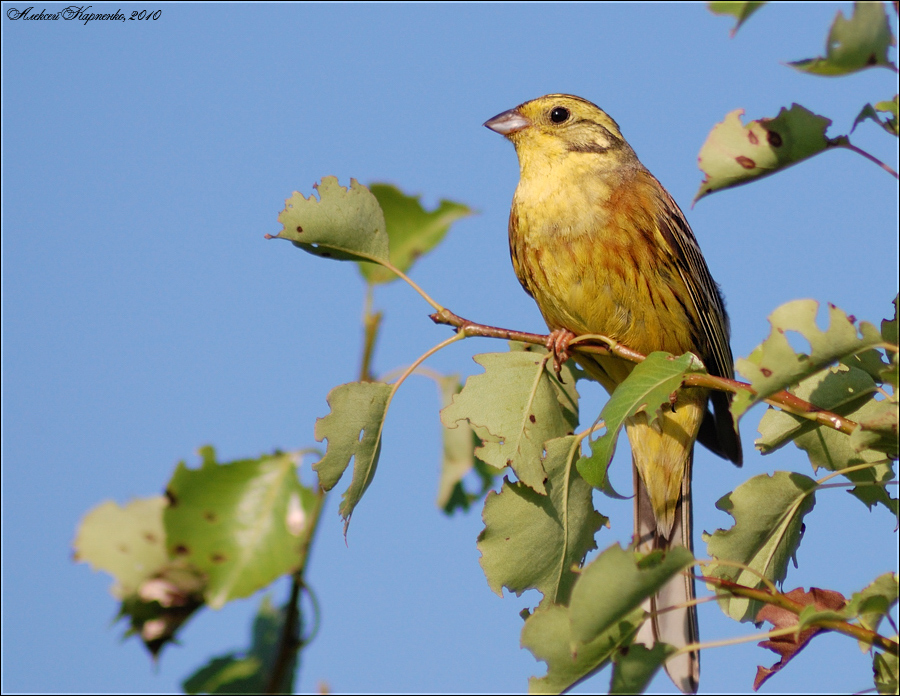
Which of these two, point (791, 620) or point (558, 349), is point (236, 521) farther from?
point (791, 620)

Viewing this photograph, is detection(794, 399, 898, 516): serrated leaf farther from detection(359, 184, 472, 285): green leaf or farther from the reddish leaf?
detection(359, 184, 472, 285): green leaf

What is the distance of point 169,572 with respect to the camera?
2.42 m

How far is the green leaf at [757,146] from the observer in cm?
196

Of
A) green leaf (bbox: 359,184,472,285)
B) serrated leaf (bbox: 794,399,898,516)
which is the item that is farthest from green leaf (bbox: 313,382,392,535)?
serrated leaf (bbox: 794,399,898,516)

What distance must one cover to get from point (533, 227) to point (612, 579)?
2.33m

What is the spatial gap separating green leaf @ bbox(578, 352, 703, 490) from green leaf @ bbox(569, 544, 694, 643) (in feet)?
1.47

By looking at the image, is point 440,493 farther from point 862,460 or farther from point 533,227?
point 862,460

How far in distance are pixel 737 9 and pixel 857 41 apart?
0.22 meters

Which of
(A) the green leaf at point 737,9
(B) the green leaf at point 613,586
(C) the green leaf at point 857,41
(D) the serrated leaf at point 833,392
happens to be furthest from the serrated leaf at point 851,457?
(A) the green leaf at point 737,9

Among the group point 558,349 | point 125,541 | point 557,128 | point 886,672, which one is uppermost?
point 557,128

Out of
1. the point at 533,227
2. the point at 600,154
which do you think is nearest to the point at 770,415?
the point at 533,227

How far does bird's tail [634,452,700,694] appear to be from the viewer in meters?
3.32

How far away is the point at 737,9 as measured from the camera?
173 centimetres

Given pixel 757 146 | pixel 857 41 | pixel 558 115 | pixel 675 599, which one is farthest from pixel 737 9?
pixel 558 115
